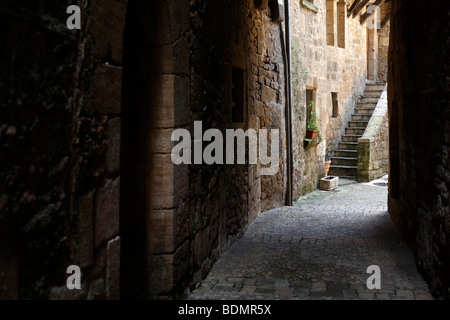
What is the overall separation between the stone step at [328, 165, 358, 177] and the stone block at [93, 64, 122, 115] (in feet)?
36.7

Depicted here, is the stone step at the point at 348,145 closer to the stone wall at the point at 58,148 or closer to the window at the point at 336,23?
the window at the point at 336,23

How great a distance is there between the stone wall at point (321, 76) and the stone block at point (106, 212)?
7045mm

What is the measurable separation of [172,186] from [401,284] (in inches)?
82.2

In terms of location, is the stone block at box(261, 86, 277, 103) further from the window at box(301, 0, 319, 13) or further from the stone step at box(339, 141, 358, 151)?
the stone step at box(339, 141, 358, 151)

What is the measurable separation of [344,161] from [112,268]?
11563 millimetres

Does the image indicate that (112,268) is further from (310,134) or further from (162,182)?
(310,134)

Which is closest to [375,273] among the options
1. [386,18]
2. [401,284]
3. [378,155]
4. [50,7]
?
[401,284]

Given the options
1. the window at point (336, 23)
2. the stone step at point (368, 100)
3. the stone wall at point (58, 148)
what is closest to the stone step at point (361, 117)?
the stone step at point (368, 100)

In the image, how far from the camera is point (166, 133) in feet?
9.54

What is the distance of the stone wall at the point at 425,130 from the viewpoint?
3.02 m

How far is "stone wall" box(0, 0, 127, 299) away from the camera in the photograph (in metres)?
1.39

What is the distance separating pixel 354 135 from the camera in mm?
13672

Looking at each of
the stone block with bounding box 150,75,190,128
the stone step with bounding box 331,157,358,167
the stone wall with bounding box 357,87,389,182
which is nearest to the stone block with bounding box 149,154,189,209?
the stone block with bounding box 150,75,190,128

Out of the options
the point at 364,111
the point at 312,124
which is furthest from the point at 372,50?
the point at 312,124
